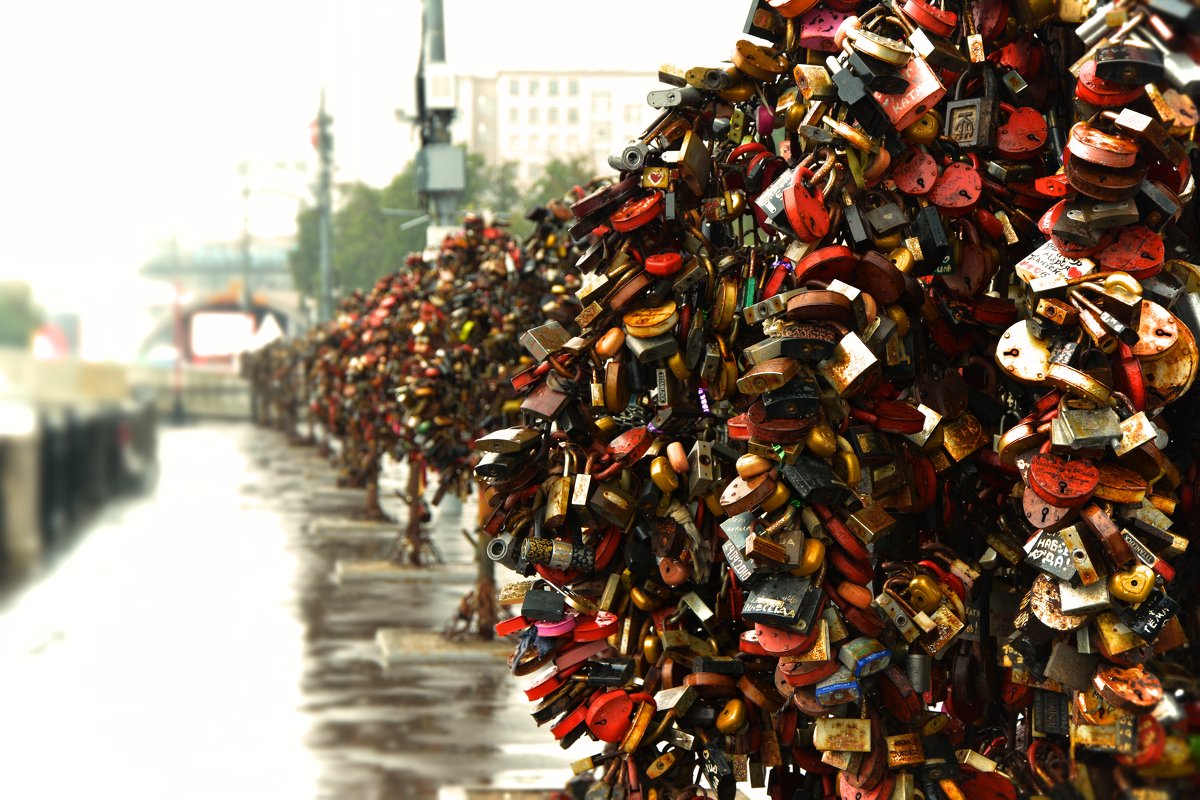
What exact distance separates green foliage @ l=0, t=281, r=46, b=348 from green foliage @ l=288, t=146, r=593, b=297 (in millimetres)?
36901

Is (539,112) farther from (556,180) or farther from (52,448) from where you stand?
(52,448)

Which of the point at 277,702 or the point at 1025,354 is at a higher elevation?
the point at 1025,354

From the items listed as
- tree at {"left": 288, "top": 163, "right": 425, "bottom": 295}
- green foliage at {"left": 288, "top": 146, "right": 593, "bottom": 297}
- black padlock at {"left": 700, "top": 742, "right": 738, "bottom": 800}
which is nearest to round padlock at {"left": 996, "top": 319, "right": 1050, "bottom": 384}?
black padlock at {"left": 700, "top": 742, "right": 738, "bottom": 800}

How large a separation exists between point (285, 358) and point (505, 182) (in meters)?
15.7

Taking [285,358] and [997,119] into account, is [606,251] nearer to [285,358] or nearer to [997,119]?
[997,119]

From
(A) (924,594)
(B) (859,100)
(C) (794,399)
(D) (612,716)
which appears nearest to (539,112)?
(D) (612,716)

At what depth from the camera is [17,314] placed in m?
0.66

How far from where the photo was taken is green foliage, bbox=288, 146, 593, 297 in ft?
137

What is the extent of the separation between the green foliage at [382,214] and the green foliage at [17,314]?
3690cm

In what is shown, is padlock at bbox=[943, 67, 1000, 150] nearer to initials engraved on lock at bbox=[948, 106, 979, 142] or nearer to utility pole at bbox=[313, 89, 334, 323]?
initials engraved on lock at bbox=[948, 106, 979, 142]

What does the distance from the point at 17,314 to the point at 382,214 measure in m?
39.1

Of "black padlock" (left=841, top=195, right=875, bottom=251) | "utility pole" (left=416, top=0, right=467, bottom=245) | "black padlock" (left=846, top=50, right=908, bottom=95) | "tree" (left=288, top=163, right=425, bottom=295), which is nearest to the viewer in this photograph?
"black padlock" (left=846, top=50, right=908, bottom=95)

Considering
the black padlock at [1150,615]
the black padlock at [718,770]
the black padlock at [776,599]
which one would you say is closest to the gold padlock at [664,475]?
the black padlock at [718,770]

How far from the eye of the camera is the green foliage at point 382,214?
137 feet
